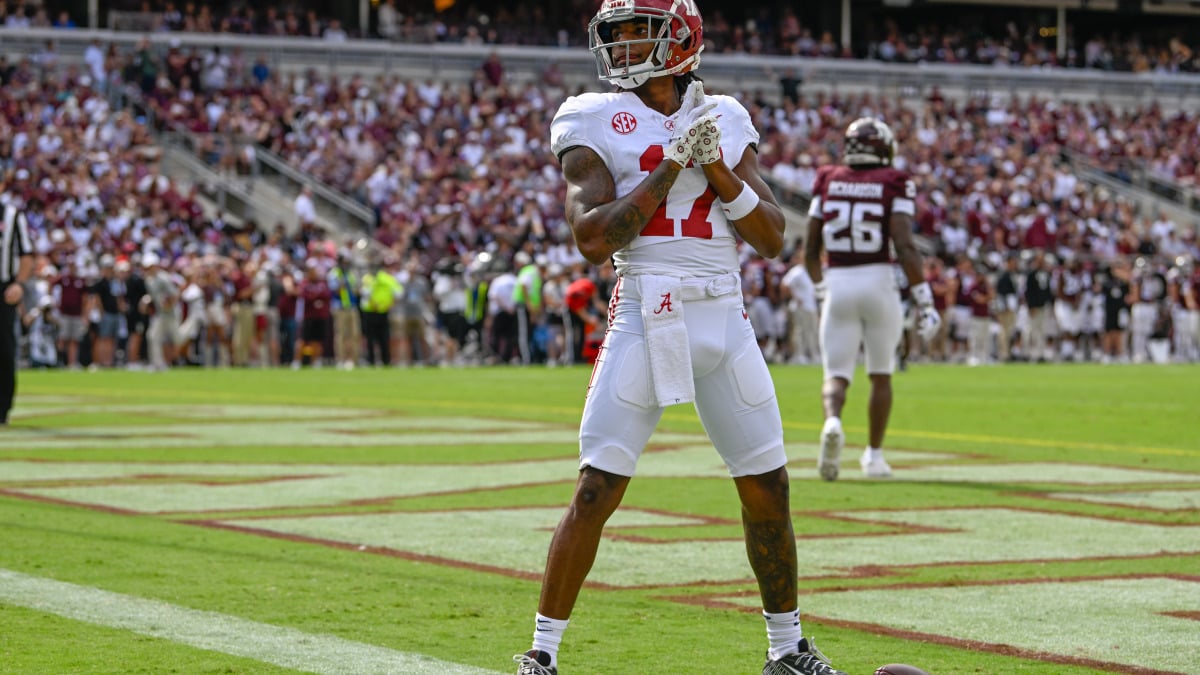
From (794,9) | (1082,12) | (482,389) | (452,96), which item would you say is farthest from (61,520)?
(1082,12)

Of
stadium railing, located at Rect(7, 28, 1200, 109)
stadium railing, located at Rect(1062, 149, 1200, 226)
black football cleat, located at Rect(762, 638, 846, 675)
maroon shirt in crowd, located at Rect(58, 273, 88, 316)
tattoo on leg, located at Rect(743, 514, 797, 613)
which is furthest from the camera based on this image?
stadium railing, located at Rect(1062, 149, 1200, 226)

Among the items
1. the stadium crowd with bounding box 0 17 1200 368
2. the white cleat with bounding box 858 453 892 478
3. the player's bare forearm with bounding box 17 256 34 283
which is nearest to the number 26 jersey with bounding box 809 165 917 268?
the white cleat with bounding box 858 453 892 478

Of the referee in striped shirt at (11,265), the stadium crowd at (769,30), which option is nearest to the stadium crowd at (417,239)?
the stadium crowd at (769,30)

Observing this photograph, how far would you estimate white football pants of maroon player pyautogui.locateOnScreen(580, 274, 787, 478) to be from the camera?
5098 mm

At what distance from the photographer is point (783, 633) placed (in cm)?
511

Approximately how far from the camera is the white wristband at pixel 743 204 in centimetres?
520

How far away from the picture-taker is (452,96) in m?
39.4

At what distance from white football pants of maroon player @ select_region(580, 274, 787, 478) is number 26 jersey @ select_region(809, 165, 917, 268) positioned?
20.4 ft

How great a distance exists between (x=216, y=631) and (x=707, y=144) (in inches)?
91.5

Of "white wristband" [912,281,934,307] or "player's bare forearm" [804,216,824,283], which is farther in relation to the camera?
"white wristband" [912,281,934,307]

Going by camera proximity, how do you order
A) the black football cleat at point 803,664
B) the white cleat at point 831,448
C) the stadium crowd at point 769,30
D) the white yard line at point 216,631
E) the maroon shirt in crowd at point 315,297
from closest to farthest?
1. the black football cleat at point 803,664
2. the white yard line at point 216,631
3. the white cleat at point 831,448
4. the maroon shirt in crowd at point 315,297
5. the stadium crowd at point 769,30

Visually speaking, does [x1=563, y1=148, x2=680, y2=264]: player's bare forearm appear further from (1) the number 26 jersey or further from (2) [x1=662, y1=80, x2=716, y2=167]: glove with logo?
(1) the number 26 jersey

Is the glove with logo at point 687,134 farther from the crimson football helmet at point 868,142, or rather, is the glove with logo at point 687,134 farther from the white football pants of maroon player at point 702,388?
the crimson football helmet at point 868,142

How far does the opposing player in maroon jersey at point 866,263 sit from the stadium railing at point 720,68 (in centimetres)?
2900
